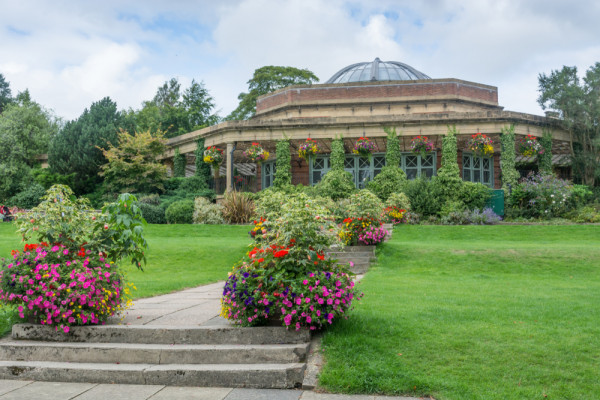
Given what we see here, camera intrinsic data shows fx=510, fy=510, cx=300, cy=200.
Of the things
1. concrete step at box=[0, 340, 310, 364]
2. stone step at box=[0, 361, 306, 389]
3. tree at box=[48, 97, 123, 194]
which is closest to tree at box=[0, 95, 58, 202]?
tree at box=[48, 97, 123, 194]

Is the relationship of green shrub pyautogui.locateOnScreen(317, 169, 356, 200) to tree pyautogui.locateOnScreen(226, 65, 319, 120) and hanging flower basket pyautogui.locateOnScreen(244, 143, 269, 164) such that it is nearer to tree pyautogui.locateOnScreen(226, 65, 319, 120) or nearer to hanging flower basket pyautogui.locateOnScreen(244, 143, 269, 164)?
hanging flower basket pyautogui.locateOnScreen(244, 143, 269, 164)

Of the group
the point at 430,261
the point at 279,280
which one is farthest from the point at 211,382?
the point at 430,261

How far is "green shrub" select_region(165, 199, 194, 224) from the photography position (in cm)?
2073

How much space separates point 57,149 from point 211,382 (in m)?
26.0

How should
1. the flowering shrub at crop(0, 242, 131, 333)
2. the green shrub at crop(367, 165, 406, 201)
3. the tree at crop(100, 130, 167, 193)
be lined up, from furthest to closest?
the tree at crop(100, 130, 167, 193)
the green shrub at crop(367, 165, 406, 201)
the flowering shrub at crop(0, 242, 131, 333)

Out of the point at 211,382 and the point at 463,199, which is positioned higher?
the point at 463,199

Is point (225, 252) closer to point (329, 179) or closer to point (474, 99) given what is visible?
point (329, 179)

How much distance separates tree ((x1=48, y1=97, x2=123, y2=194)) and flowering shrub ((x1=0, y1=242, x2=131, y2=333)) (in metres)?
22.0

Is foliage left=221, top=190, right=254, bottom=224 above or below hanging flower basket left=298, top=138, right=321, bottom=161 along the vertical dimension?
below

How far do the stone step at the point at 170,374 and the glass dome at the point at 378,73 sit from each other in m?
29.4

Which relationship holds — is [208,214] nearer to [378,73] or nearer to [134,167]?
[134,167]

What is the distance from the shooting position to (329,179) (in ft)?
69.3

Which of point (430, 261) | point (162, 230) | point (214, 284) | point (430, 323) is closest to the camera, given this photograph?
point (430, 323)

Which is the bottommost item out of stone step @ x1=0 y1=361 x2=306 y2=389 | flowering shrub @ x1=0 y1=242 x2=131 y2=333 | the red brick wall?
stone step @ x1=0 y1=361 x2=306 y2=389
